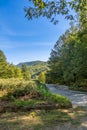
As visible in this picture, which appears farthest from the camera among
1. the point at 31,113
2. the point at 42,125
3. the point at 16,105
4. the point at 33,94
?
the point at 33,94

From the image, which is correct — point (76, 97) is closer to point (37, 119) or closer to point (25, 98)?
point (25, 98)

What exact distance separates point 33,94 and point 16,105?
282 centimetres

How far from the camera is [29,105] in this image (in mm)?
8727

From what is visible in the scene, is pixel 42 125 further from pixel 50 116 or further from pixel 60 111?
pixel 60 111

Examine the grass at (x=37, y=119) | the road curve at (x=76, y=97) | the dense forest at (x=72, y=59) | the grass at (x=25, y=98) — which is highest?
the dense forest at (x=72, y=59)

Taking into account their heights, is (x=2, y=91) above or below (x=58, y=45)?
below

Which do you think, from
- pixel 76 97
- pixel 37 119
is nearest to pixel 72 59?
pixel 76 97

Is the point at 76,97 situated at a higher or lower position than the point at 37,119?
higher

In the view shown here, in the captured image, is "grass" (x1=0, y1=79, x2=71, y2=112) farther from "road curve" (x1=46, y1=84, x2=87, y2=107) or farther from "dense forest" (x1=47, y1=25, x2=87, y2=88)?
"dense forest" (x1=47, y1=25, x2=87, y2=88)

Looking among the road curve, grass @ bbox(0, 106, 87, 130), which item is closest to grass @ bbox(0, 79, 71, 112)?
grass @ bbox(0, 106, 87, 130)

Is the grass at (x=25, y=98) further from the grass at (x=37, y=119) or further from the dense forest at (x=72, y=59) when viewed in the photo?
the dense forest at (x=72, y=59)

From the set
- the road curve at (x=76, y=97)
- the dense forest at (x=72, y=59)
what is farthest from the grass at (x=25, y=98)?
the dense forest at (x=72, y=59)

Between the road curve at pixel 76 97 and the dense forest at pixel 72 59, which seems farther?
the dense forest at pixel 72 59

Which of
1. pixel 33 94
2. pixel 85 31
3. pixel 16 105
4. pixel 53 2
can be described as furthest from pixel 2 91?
pixel 85 31
